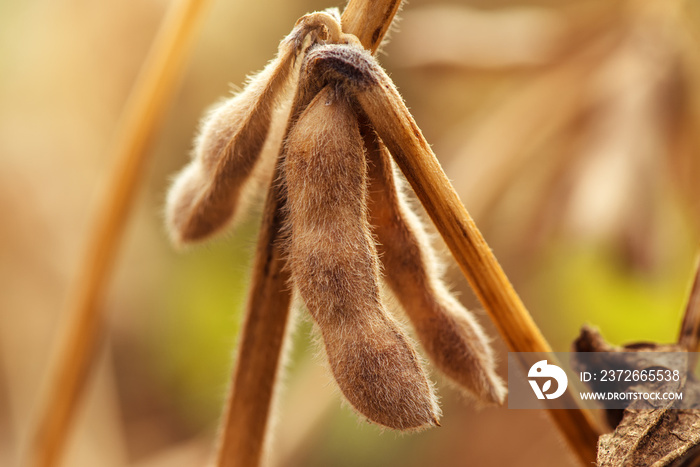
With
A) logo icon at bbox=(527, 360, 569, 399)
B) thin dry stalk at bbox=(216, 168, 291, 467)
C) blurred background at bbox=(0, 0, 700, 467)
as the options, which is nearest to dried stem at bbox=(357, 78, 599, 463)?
logo icon at bbox=(527, 360, 569, 399)

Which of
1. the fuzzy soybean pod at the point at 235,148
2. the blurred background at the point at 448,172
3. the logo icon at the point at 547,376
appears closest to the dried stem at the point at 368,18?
the fuzzy soybean pod at the point at 235,148

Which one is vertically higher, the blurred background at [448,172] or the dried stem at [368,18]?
the dried stem at [368,18]

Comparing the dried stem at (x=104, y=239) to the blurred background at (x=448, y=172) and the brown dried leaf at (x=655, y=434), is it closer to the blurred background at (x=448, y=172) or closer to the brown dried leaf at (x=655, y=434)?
the blurred background at (x=448, y=172)

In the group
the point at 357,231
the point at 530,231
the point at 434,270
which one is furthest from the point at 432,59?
the point at 357,231

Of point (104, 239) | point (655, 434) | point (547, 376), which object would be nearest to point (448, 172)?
point (104, 239)

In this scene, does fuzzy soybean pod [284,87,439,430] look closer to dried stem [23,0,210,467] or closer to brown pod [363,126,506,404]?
brown pod [363,126,506,404]

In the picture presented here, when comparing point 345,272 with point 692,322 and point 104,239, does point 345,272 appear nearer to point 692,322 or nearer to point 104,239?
point 692,322

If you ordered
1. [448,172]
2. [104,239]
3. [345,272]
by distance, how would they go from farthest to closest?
1. [448,172]
2. [104,239]
3. [345,272]
